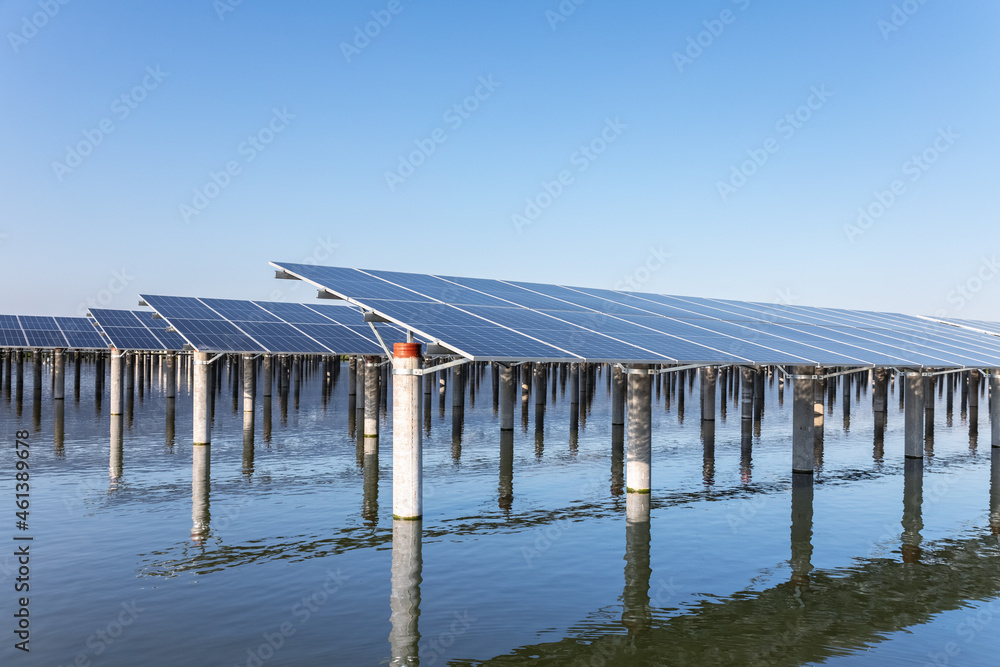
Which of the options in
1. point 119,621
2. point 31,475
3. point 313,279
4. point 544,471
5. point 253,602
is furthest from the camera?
point 544,471

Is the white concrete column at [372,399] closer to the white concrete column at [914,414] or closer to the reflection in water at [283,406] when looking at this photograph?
the reflection in water at [283,406]

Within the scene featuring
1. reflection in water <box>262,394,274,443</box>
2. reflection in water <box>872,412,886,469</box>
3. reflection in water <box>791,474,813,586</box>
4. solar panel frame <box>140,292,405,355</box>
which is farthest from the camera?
reflection in water <box>262,394,274,443</box>

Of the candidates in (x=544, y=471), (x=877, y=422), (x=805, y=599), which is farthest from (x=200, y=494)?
(x=877, y=422)

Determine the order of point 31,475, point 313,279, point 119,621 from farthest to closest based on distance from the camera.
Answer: point 31,475 < point 313,279 < point 119,621

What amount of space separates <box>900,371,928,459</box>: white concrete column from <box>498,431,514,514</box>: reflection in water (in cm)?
1487

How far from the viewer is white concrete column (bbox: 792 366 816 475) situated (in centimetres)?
2438

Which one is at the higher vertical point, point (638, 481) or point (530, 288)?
point (530, 288)

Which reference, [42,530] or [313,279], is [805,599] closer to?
[313,279]

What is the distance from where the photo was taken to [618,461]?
29219mm

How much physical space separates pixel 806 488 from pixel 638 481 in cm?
689

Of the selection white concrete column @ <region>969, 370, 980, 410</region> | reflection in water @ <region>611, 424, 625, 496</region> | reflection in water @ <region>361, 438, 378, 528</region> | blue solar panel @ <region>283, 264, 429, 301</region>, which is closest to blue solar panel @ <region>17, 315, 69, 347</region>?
reflection in water @ <region>361, 438, 378, 528</region>

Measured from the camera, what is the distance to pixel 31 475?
78.0ft

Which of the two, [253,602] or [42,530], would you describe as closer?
[253,602]

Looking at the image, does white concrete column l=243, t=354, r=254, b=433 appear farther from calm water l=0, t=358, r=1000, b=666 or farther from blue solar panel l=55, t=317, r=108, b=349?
blue solar panel l=55, t=317, r=108, b=349
